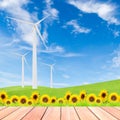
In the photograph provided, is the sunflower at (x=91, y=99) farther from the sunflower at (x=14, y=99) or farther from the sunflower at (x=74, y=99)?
the sunflower at (x=14, y=99)

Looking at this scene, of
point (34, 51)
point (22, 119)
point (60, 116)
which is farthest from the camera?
point (34, 51)

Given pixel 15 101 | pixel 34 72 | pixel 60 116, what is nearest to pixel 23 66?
pixel 34 72

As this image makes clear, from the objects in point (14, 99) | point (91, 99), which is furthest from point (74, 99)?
point (14, 99)

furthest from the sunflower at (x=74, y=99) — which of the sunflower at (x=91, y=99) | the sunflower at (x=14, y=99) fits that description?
the sunflower at (x=14, y=99)

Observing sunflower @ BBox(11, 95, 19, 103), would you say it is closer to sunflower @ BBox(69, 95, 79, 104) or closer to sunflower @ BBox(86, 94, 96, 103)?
sunflower @ BBox(69, 95, 79, 104)

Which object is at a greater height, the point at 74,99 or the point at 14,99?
the point at 14,99

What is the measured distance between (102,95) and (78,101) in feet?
2.52

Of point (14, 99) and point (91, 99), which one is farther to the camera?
point (14, 99)

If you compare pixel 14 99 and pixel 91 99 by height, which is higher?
pixel 14 99

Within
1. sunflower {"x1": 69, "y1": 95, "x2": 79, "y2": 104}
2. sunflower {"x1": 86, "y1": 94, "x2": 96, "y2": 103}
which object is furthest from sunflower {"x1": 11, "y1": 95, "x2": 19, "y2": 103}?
sunflower {"x1": 86, "y1": 94, "x2": 96, "y2": 103}

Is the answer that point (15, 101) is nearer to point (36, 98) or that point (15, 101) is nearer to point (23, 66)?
point (36, 98)

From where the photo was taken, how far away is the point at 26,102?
407 inches

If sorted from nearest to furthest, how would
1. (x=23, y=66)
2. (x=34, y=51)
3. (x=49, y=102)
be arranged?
1. (x=49, y=102)
2. (x=34, y=51)
3. (x=23, y=66)

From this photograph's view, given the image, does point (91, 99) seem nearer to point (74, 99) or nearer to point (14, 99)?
point (74, 99)
